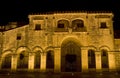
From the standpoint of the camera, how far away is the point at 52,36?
3481 cm

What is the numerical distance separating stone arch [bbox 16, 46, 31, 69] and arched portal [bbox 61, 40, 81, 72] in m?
5.73

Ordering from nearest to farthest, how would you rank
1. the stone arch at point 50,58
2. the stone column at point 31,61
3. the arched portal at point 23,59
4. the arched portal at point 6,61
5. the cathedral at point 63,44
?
the cathedral at point 63,44 → the stone column at point 31,61 → the stone arch at point 50,58 → the arched portal at point 23,59 → the arched portal at point 6,61

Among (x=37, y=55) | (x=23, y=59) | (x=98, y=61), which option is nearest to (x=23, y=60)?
(x=23, y=59)

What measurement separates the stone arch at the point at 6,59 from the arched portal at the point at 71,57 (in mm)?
8677

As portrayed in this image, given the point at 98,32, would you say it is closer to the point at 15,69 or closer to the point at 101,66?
the point at 101,66

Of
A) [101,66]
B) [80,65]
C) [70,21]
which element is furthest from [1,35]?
[101,66]

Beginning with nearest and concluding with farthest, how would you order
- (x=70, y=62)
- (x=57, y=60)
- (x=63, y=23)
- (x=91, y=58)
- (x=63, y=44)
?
(x=57, y=60), (x=91, y=58), (x=70, y=62), (x=63, y=44), (x=63, y=23)

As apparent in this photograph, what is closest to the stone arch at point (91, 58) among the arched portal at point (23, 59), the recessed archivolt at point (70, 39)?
the recessed archivolt at point (70, 39)

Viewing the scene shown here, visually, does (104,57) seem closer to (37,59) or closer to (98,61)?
(98,61)

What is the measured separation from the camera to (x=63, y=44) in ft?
116

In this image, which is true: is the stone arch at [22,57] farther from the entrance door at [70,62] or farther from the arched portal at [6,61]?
the entrance door at [70,62]

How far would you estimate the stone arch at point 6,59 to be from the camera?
3569 cm

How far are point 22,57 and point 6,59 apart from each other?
2766 millimetres

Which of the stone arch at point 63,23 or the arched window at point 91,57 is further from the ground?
the stone arch at point 63,23
